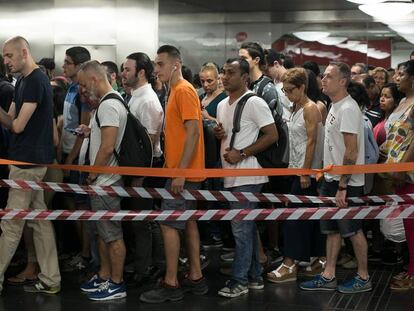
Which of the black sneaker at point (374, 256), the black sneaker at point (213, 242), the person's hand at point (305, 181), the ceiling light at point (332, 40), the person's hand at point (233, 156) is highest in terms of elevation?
the ceiling light at point (332, 40)

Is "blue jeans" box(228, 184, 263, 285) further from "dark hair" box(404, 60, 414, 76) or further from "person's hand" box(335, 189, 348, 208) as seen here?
"dark hair" box(404, 60, 414, 76)

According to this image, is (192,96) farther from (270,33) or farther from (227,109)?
(270,33)

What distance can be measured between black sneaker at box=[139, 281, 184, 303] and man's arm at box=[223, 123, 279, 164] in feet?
3.69

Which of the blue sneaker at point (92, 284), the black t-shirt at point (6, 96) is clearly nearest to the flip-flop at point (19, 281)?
the blue sneaker at point (92, 284)

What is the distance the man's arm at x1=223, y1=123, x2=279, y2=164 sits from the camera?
6.14 m

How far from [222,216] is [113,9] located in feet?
24.2

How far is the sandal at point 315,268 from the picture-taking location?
6.95 metres

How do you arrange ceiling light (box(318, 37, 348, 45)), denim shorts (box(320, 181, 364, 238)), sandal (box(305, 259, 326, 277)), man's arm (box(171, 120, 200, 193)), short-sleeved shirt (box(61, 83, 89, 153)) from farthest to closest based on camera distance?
ceiling light (box(318, 37, 348, 45)) < short-sleeved shirt (box(61, 83, 89, 153)) < sandal (box(305, 259, 326, 277)) < denim shorts (box(320, 181, 364, 238)) < man's arm (box(171, 120, 200, 193))

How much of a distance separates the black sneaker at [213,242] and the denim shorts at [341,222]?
205 cm

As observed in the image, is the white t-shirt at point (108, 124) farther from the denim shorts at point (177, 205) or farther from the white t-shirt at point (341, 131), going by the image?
the white t-shirt at point (341, 131)

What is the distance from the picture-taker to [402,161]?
251 inches

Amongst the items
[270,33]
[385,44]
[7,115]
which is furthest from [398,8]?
[7,115]

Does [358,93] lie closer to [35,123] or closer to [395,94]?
[395,94]

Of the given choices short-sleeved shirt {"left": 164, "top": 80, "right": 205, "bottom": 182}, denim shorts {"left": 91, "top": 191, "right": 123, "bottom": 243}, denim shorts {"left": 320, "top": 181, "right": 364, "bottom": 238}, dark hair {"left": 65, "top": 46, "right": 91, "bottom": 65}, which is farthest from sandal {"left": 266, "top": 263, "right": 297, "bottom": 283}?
dark hair {"left": 65, "top": 46, "right": 91, "bottom": 65}
